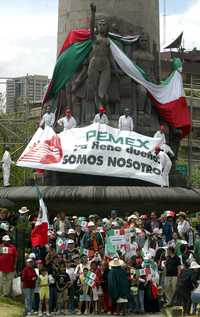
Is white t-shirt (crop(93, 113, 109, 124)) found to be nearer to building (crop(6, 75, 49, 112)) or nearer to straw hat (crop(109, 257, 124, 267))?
straw hat (crop(109, 257, 124, 267))

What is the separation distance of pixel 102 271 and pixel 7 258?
7.77ft

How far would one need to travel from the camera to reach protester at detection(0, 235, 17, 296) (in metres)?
22.0

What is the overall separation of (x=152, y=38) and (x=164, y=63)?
4254cm

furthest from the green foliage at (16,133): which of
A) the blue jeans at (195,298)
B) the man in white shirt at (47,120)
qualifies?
the blue jeans at (195,298)

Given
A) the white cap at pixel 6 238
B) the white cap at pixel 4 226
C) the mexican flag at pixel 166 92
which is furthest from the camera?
the mexican flag at pixel 166 92

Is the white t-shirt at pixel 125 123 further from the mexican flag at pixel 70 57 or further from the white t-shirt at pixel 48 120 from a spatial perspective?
the mexican flag at pixel 70 57

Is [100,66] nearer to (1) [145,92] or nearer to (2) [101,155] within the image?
(1) [145,92]

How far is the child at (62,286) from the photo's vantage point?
71.2 feet

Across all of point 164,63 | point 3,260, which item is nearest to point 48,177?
point 3,260

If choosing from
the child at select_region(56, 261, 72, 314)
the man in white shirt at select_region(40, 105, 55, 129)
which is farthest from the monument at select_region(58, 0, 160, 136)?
the child at select_region(56, 261, 72, 314)

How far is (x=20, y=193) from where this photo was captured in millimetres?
30562

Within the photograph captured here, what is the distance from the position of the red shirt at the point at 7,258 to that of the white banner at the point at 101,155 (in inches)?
332

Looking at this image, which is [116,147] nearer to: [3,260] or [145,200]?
[145,200]

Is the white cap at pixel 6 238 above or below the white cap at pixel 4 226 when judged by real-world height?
below
